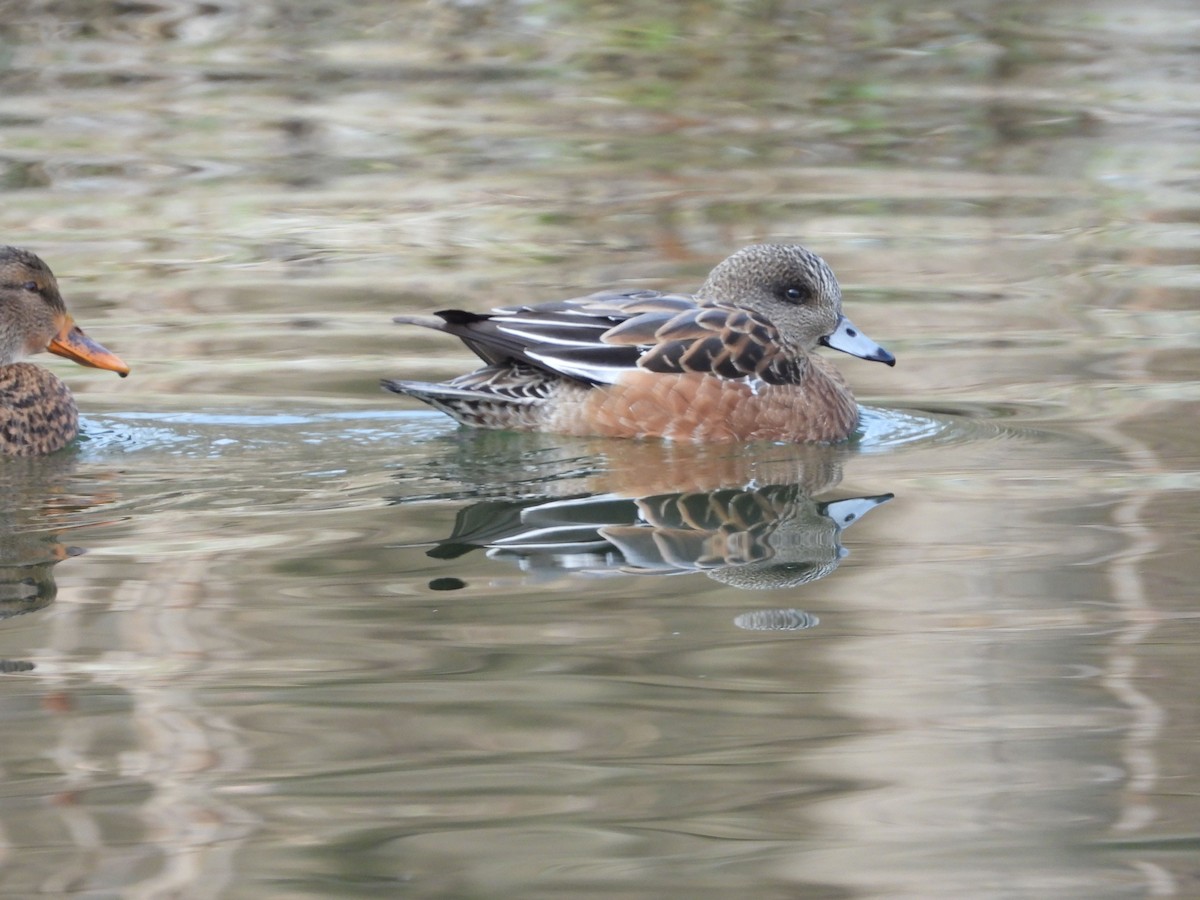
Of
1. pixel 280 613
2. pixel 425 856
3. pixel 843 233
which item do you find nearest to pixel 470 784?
pixel 425 856

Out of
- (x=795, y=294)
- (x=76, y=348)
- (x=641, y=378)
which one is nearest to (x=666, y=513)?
(x=641, y=378)

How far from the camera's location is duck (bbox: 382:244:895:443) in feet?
26.4

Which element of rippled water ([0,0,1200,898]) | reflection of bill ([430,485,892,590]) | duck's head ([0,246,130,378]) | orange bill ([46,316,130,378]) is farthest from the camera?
orange bill ([46,316,130,378])

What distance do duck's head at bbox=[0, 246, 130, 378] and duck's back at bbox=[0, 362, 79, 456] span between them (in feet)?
0.71

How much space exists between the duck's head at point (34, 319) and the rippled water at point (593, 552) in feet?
1.22

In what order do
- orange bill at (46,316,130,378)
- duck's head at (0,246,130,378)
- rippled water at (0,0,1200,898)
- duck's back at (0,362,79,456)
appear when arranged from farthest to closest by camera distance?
1. orange bill at (46,316,130,378)
2. duck's head at (0,246,130,378)
3. duck's back at (0,362,79,456)
4. rippled water at (0,0,1200,898)

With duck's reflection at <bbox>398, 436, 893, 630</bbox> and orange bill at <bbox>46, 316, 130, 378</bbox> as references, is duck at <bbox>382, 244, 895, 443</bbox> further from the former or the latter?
orange bill at <bbox>46, 316, 130, 378</bbox>

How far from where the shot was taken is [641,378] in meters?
8.07

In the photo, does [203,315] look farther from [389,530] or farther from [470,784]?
[470,784]

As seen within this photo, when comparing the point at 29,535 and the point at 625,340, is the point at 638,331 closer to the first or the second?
the point at 625,340

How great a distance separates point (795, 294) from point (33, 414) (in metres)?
3.29

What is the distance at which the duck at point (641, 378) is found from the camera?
8.05m

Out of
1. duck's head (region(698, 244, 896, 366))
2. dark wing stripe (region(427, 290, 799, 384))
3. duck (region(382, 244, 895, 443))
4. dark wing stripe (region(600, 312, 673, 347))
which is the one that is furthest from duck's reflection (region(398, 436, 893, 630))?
duck's head (region(698, 244, 896, 366))

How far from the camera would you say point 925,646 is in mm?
5137
